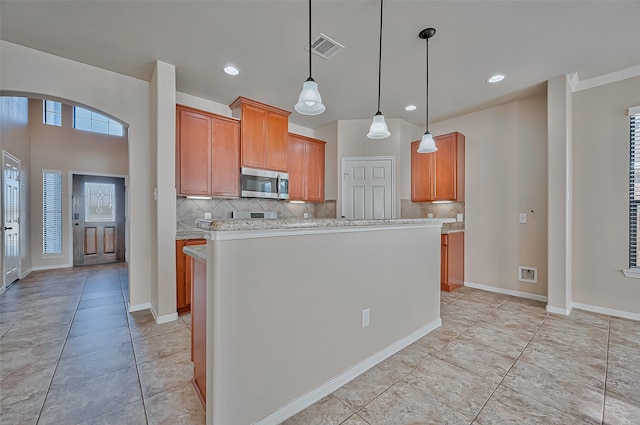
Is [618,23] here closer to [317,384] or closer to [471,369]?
[471,369]

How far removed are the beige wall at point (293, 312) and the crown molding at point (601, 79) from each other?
119 inches

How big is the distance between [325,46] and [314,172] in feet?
8.47

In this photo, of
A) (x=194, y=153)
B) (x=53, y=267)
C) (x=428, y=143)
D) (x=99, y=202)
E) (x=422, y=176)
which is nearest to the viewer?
(x=428, y=143)

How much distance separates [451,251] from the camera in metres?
4.03

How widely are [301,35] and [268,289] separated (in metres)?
2.28

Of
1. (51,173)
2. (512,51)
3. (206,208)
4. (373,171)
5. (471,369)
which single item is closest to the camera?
(471,369)

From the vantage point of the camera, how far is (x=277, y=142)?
4.14 m

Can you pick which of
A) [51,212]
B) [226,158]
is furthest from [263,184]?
[51,212]

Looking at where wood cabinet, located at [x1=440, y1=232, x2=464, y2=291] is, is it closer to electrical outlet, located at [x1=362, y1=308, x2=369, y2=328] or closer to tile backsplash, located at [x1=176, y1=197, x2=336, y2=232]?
tile backsplash, located at [x1=176, y1=197, x2=336, y2=232]

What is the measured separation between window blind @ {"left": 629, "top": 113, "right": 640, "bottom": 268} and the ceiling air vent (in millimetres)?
3376

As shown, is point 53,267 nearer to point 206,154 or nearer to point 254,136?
point 206,154

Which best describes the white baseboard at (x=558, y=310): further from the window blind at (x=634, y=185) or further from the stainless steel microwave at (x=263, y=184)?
the stainless steel microwave at (x=263, y=184)

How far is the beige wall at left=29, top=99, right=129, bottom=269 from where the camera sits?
5.15 meters

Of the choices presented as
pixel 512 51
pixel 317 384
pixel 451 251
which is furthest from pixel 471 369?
pixel 512 51
